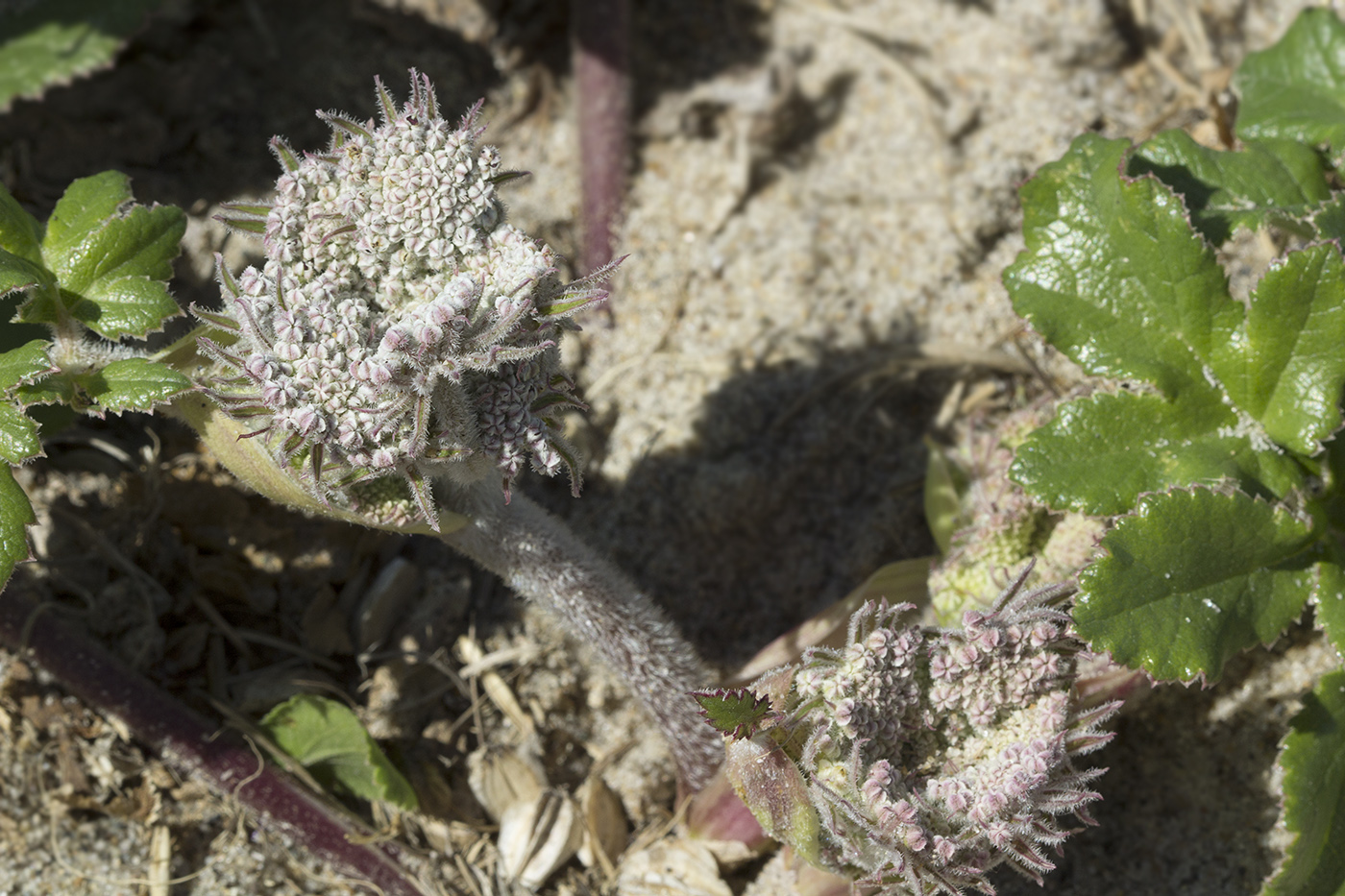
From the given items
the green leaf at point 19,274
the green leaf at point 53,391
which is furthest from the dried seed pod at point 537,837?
the green leaf at point 19,274

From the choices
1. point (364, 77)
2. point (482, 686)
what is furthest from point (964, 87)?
point (482, 686)

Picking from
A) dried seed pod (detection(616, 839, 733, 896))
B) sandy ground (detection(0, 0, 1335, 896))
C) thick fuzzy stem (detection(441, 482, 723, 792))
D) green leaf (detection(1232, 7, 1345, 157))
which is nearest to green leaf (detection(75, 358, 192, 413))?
thick fuzzy stem (detection(441, 482, 723, 792))

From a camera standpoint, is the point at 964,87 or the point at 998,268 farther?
the point at 964,87

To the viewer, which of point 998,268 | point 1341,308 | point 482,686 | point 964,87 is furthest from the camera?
point 964,87

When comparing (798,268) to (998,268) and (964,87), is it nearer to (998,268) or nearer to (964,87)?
(998,268)

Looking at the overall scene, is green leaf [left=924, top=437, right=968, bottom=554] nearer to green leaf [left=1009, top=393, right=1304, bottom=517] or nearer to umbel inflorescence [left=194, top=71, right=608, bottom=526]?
green leaf [left=1009, top=393, right=1304, bottom=517]

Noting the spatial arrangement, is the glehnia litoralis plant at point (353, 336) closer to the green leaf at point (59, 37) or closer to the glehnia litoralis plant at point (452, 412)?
the glehnia litoralis plant at point (452, 412)
